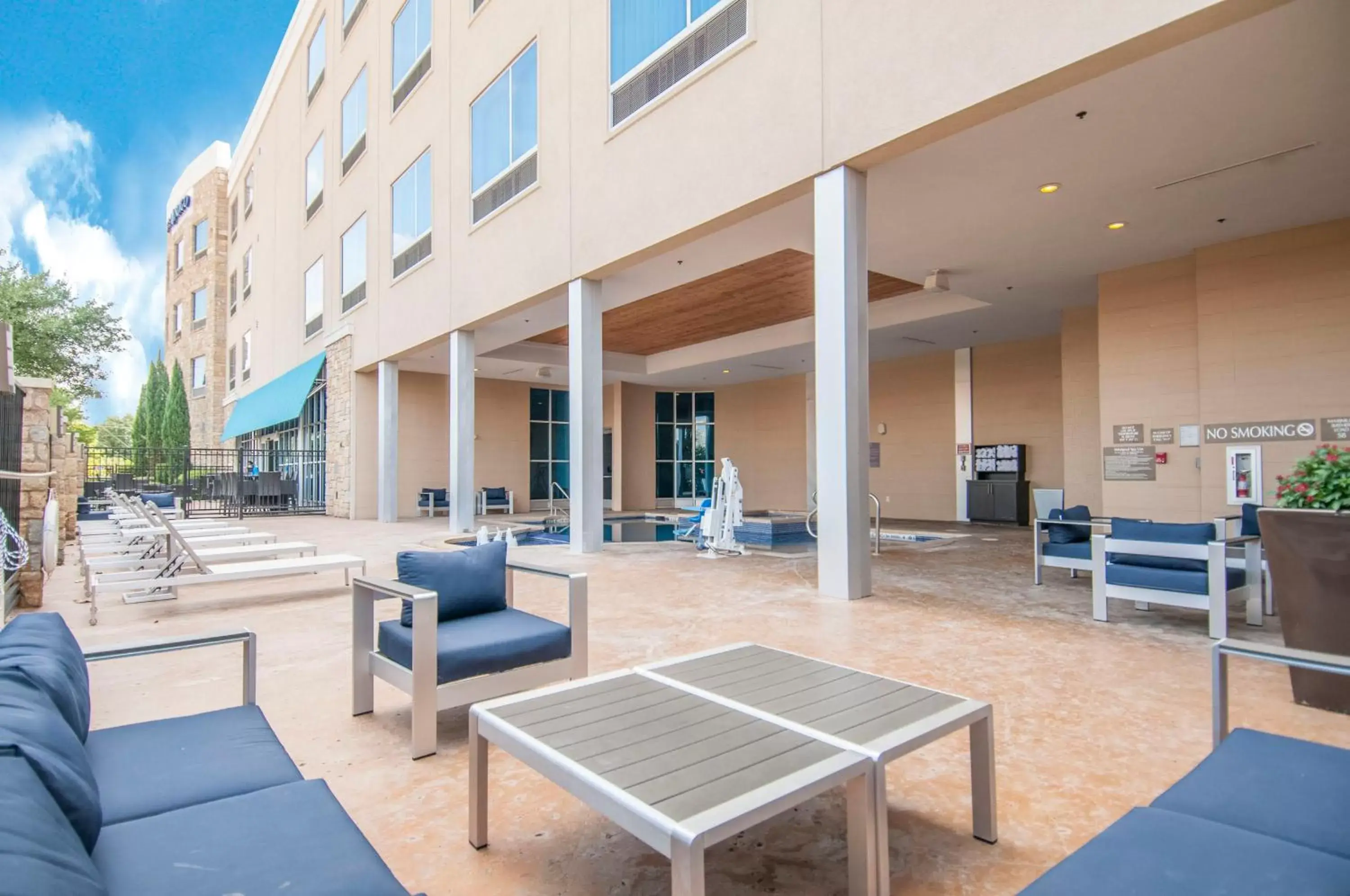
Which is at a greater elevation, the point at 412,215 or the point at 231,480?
the point at 412,215

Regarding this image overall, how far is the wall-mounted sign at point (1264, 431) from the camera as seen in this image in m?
6.87

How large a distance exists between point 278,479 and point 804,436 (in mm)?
12018

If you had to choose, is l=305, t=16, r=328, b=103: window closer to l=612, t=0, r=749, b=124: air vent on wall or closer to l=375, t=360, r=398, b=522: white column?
l=375, t=360, r=398, b=522: white column

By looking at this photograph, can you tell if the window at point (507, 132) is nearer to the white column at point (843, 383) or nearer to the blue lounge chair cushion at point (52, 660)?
the white column at point (843, 383)

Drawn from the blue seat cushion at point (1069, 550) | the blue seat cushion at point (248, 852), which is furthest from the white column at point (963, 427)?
the blue seat cushion at point (248, 852)

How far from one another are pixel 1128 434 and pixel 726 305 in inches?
237

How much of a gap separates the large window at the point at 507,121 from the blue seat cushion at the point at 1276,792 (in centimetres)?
970

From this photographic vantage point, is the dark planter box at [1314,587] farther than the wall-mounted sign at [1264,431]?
No

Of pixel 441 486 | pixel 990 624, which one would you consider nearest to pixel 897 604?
pixel 990 624

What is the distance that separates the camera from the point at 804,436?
16984 mm

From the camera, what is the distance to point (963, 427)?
13.8 metres

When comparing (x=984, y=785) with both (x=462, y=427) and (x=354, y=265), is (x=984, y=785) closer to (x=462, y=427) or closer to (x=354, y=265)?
(x=462, y=427)

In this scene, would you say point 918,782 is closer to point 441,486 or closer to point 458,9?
point 458,9

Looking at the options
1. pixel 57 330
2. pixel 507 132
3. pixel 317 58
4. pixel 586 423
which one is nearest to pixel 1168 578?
pixel 586 423
